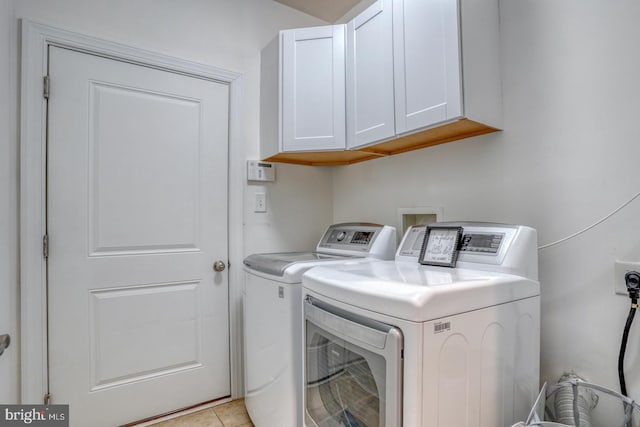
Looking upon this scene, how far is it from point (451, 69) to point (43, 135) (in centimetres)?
185

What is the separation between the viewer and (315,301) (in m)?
1.17

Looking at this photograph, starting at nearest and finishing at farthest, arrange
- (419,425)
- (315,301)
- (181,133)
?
(419,425)
(315,301)
(181,133)

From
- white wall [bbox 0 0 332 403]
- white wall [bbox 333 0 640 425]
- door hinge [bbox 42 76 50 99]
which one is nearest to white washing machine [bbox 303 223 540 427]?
white wall [bbox 333 0 640 425]

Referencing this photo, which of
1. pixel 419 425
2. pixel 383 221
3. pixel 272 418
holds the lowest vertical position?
pixel 272 418

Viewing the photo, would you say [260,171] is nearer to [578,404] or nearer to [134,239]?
[134,239]

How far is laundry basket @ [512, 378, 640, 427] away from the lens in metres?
0.96

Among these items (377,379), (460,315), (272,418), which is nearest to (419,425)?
(377,379)

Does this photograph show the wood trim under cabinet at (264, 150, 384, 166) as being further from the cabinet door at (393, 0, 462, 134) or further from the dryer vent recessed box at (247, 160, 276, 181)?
the cabinet door at (393, 0, 462, 134)

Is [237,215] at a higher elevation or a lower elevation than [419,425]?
higher

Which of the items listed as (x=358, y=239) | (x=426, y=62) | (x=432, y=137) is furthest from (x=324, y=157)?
(x=426, y=62)

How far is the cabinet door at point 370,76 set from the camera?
1.54 metres

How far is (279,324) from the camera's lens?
138cm

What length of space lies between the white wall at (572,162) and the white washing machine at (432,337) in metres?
0.19

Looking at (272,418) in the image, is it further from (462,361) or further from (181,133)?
(181,133)
